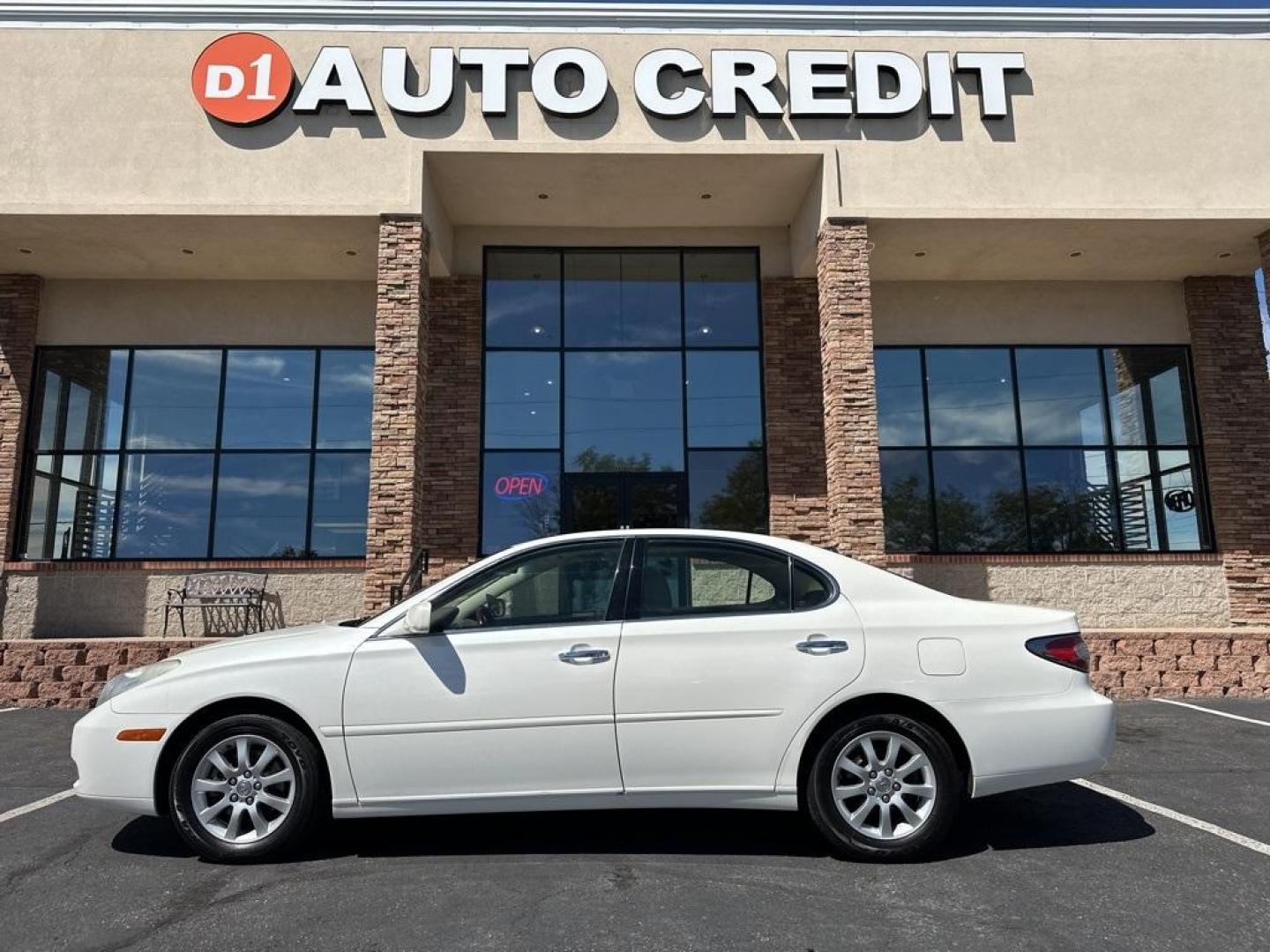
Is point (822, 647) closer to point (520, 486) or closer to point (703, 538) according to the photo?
point (703, 538)

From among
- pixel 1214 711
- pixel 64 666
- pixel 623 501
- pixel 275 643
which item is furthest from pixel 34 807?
pixel 1214 711

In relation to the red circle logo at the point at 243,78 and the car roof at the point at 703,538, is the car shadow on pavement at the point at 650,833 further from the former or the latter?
the red circle logo at the point at 243,78

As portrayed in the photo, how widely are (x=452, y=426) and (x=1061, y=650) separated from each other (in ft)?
32.1

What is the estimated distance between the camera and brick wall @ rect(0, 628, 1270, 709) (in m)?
9.60

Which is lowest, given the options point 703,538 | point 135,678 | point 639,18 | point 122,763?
point 122,763

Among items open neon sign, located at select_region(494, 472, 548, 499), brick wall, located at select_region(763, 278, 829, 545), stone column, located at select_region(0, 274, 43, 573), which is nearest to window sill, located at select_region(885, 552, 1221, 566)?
brick wall, located at select_region(763, 278, 829, 545)

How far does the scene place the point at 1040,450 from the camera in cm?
1326

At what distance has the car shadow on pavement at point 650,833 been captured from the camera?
13.5 feet

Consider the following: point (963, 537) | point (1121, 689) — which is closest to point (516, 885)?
point (1121, 689)

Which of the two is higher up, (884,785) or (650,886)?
(884,785)

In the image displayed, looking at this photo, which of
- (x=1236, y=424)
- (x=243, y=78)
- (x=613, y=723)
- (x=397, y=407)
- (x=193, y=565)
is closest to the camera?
(x=613, y=723)

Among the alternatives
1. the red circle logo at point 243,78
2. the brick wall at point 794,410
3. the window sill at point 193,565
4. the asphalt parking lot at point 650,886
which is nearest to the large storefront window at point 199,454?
the window sill at point 193,565

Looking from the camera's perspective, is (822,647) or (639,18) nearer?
(822,647)

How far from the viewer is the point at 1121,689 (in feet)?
31.9
